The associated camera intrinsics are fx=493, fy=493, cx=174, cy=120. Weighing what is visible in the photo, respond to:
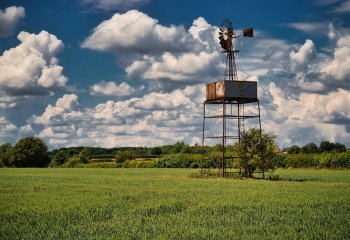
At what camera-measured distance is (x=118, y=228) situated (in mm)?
21719

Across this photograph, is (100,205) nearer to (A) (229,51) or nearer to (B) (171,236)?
(B) (171,236)

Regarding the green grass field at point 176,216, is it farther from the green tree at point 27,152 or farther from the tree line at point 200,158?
the green tree at point 27,152

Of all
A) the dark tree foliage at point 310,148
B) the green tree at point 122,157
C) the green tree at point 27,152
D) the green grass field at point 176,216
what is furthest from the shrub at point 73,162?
the green grass field at point 176,216

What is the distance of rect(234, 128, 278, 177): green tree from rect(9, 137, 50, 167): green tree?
81.0 meters

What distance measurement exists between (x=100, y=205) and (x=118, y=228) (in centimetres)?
794

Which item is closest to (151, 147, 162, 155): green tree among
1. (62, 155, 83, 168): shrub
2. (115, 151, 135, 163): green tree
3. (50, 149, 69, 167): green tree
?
(115, 151, 135, 163): green tree

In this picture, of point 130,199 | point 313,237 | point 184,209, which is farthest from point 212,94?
point 313,237

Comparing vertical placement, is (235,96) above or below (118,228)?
above

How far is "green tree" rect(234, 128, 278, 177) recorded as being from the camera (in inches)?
2233

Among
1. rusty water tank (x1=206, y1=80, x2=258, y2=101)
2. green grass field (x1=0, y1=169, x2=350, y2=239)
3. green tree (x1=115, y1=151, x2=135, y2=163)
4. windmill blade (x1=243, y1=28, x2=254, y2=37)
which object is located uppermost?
windmill blade (x1=243, y1=28, x2=254, y2=37)

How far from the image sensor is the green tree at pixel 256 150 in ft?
186

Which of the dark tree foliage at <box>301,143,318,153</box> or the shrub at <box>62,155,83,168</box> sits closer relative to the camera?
the shrub at <box>62,155,83,168</box>

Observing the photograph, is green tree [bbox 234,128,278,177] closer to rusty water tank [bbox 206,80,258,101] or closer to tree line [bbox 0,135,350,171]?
tree line [bbox 0,135,350,171]

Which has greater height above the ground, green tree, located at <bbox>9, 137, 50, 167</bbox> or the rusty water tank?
the rusty water tank
